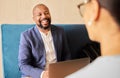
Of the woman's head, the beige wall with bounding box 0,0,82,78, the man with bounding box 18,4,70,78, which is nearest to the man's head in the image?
the man with bounding box 18,4,70,78

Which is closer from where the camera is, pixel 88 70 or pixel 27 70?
pixel 88 70

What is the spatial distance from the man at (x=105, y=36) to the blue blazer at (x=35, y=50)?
4.31 ft

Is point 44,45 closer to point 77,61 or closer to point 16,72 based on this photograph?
point 16,72

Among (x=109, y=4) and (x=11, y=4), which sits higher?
(x=11, y=4)

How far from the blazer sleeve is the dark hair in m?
1.36

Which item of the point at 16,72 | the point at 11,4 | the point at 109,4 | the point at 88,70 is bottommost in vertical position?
the point at 16,72

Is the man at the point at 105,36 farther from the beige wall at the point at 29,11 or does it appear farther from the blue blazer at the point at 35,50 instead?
the beige wall at the point at 29,11

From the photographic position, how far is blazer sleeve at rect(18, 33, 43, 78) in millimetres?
1816

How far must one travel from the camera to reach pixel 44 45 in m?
2.03

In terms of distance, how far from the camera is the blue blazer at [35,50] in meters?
1.89

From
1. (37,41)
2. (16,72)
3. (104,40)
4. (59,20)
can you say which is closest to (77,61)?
(104,40)

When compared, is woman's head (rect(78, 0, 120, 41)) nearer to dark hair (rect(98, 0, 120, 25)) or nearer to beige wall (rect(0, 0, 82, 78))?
dark hair (rect(98, 0, 120, 25))

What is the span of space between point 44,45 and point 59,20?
0.65 m

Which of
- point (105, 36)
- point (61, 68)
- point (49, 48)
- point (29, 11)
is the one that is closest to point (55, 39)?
point (49, 48)
